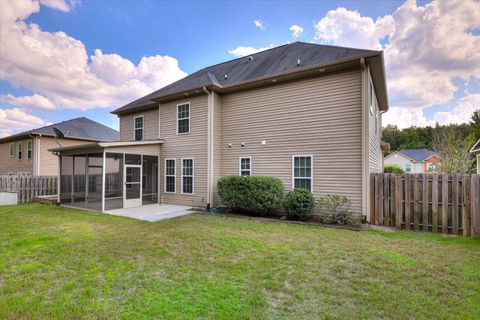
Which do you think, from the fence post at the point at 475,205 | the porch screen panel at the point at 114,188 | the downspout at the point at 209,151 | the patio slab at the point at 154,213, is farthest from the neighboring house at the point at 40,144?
the fence post at the point at 475,205

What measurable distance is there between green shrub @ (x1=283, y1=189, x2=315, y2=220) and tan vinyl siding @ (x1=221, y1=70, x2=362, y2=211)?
530mm

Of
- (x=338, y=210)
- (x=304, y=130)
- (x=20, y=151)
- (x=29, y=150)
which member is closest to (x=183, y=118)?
(x=304, y=130)

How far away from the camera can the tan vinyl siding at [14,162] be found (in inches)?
667

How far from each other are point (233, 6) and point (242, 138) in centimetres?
776

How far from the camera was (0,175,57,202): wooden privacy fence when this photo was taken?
12.5 meters

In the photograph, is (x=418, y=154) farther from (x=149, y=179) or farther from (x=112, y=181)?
(x=112, y=181)

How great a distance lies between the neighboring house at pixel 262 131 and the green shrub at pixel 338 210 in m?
0.26

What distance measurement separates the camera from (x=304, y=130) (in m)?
8.74

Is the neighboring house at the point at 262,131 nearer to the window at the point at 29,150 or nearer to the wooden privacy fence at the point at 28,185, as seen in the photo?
the wooden privacy fence at the point at 28,185

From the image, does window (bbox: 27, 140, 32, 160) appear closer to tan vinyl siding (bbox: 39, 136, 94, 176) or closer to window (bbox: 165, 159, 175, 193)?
tan vinyl siding (bbox: 39, 136, 94, 176)

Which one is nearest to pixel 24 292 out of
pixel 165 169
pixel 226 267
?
pixel 226 267

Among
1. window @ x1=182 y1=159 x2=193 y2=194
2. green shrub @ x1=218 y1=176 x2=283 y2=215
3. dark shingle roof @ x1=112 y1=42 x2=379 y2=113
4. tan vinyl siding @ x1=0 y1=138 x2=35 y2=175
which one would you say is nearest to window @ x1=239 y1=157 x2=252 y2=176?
green shrub @ x1=218 y1=176 x2=283 y2=215

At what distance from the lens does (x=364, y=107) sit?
7547mm

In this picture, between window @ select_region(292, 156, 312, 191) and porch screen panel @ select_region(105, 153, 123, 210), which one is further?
porch screen panel @ select_region(105, 153, 123, 210)
